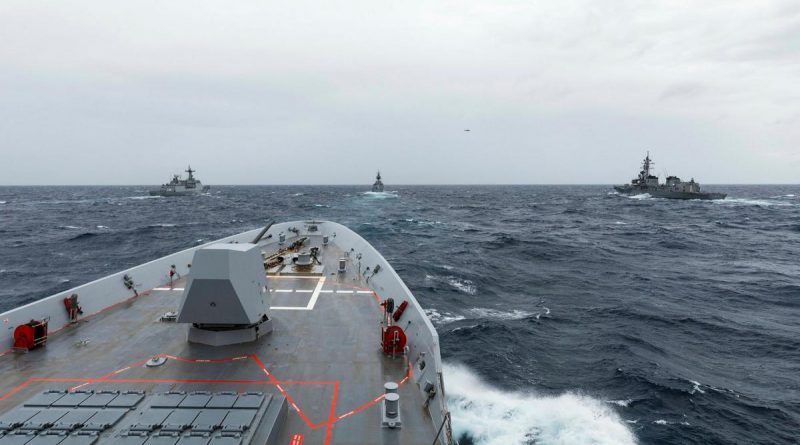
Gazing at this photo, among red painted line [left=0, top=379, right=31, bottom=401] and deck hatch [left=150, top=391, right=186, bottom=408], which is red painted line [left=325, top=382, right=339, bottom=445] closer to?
deck hatch [left=150, top=391, right=186, bottom=408]

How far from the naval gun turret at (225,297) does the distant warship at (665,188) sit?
5191 inches

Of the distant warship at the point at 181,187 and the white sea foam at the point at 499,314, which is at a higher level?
the distant warship at the point at 181,187

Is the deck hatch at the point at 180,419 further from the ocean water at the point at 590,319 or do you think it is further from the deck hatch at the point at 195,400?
the ocean water at the point at 590,319

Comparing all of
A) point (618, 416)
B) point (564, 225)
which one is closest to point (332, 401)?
point (618, 416)

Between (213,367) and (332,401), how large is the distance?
3.70 metres

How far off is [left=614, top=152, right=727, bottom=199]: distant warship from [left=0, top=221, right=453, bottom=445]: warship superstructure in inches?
4987

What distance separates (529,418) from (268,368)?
858cm

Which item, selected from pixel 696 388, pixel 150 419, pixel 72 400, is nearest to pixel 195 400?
pixel 150 419

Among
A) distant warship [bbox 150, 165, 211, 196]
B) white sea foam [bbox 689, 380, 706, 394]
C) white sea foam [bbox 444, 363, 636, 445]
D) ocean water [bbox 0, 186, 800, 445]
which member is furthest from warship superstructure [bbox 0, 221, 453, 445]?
distant warship [bbox 150, 165, 211, 196]

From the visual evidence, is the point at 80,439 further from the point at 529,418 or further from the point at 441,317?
the point at 441,317

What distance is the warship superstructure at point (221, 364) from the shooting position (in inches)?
296

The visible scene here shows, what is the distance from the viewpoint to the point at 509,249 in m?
42.6

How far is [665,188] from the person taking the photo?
121 metres

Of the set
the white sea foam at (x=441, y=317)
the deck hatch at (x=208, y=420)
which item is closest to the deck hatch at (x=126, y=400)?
the deck hatch at (x=208, y=420)
